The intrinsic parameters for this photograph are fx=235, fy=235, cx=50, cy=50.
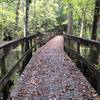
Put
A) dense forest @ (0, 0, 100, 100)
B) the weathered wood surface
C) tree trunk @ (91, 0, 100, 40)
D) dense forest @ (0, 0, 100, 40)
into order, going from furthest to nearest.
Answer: dense forest @ (0, 0, 100, 40) < tree trunk @ (91, 0, 100, 40) < the weathered wood surface < dense forest @ (0, 0, 100, 100)

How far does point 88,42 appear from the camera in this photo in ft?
16.8

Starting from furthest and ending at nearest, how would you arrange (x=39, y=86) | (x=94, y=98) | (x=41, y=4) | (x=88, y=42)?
1. (x=41, y=4)
2. (x=39, y=86)
3. (x=88, y=42)
4. (x=94, y=98)

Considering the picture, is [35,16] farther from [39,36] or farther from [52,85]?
[52,85]

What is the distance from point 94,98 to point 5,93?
1.74 m

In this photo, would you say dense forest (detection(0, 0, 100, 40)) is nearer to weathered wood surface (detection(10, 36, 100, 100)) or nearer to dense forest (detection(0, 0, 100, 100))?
dense forest (detection(0, 0, 100, 100))

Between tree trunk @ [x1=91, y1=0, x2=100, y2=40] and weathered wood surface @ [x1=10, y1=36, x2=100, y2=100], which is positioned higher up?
tree trunk @ [x1=91, y1=0, x2=100, y2=40]

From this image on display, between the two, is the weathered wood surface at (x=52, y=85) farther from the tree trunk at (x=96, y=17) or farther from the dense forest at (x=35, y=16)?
the dense forest at (x=35, y=16)

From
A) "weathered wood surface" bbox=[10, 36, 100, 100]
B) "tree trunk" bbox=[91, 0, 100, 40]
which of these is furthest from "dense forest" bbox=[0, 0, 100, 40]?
"weathered wood surface" bbox=[10, 36, 100, 100]

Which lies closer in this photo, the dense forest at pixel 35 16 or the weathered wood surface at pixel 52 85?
A: the weathered wood surface at pixel 52 85

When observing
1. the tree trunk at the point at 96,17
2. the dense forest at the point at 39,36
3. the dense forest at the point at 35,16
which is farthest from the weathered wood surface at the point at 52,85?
the dense forest at the point at 35,16

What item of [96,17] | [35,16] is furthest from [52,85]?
[35,16]

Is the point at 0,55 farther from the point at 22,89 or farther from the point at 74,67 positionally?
the point at 74,67

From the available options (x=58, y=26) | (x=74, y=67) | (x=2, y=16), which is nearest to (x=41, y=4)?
(x=2, y=16)

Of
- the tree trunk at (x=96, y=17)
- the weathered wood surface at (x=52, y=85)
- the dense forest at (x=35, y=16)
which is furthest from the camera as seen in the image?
the dense forest at (x=35, y=16)
